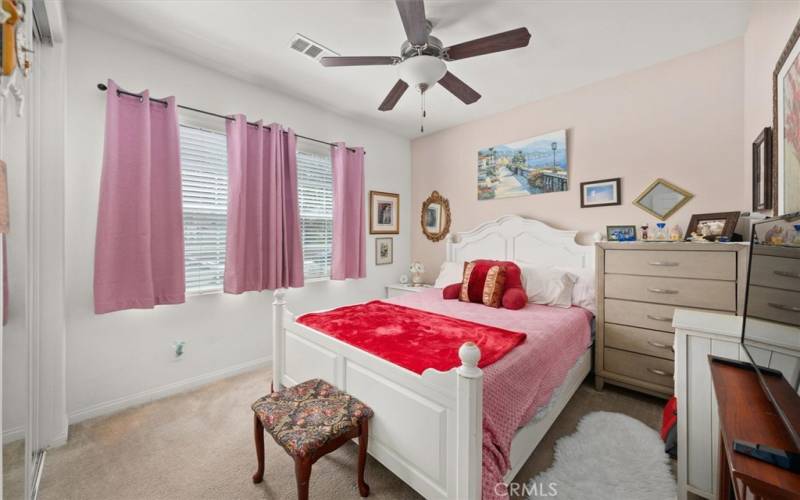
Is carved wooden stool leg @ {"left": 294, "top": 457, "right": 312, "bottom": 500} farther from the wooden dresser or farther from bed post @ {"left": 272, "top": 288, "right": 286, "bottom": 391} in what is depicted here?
the wooden dresser

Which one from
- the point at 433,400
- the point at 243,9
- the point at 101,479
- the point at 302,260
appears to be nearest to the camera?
the point at 433,400

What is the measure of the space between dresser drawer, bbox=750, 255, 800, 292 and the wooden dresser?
51.8 inches

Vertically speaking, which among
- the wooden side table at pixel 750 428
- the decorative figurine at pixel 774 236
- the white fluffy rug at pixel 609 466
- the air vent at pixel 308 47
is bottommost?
the white fluffy rug at pixel 609 466

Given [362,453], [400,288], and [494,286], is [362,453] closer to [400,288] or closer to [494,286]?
[494,286]

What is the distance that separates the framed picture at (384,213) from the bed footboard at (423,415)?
7.70 feet

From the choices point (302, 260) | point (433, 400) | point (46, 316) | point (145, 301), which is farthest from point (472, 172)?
point (46, 316)

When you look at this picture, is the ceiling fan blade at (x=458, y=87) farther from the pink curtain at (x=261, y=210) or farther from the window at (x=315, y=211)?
the window at (x=315, y=211)

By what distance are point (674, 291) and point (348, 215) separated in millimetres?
2999

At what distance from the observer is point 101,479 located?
1.62 m

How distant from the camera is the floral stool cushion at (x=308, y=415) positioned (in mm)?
1307

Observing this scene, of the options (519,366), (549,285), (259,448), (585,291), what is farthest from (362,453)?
(585,291)

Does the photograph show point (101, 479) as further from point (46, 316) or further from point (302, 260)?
point (302, 260)

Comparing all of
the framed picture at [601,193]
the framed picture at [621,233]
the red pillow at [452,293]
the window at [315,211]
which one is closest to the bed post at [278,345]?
the window at [315,211]

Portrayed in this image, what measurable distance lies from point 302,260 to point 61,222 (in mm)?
1670
